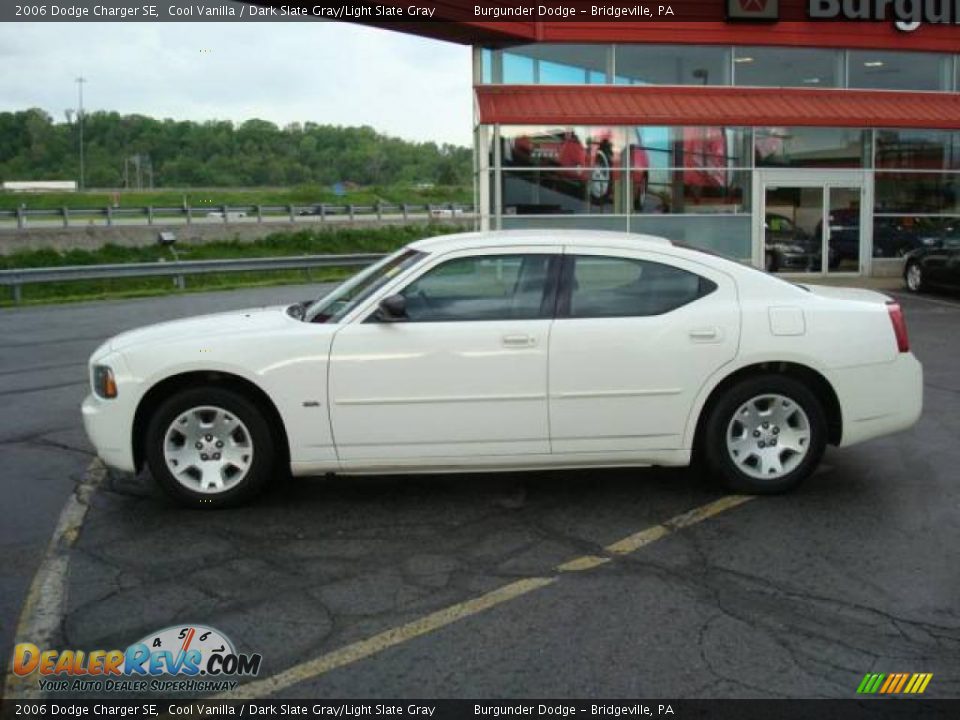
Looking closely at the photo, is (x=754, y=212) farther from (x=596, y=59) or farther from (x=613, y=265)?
(x=613, y=265)

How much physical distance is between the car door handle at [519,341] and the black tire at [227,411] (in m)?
1.41

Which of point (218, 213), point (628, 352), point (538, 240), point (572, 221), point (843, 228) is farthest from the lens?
point (218, 213)

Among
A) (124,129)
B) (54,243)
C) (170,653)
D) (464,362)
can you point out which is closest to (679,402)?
(464,362)

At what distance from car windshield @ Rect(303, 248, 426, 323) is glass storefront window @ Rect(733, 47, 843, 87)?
57.0 ft

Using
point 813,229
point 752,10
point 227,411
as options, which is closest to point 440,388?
point 227,411

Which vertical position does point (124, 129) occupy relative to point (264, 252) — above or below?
above

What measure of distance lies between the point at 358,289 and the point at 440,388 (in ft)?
3.11

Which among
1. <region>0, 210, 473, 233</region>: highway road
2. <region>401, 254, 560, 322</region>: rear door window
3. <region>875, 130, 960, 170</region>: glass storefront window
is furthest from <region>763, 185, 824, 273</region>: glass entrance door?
<region>0, 210, 473, 233</region>: highway road

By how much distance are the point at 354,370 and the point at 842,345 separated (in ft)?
9.14

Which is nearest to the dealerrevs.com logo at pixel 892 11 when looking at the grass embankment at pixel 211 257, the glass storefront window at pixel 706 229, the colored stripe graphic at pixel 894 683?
the glass storefront window at pixel 706 229

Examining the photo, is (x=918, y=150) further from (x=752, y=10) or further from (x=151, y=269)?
(x=151, y=269)

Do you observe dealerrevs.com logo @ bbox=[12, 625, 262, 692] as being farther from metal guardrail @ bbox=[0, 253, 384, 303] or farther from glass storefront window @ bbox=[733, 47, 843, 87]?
glass storefront window @ bbox=[733, 47, 843, 87]

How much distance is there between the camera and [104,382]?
18.7ft

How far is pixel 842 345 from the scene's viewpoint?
19.2 feet
